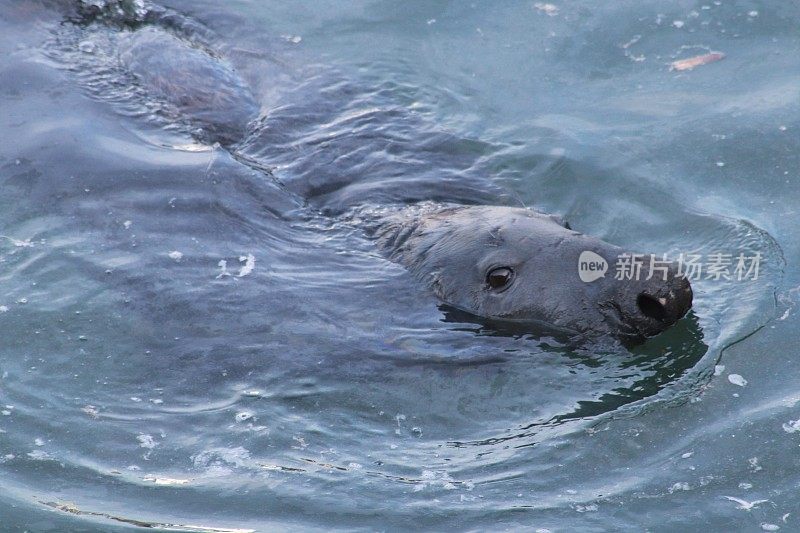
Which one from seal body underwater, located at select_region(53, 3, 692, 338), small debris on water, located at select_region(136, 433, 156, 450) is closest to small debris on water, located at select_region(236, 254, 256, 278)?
seal body underwater, located at select_region(53, 3, 692, 338)

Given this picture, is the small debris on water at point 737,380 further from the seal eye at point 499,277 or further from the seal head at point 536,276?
the seal eye at point 499,277

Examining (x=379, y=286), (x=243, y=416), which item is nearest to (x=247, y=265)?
(x=379, y=286)

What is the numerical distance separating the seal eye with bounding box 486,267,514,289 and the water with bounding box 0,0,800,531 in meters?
0.26

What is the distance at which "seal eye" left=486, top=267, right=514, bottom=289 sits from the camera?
6.17 metres

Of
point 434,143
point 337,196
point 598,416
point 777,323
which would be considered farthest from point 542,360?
point 434,143

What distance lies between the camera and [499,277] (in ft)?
20.3

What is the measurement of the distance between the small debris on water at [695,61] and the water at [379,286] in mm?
108

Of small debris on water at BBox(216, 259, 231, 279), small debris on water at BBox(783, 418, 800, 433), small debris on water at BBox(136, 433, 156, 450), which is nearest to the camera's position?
small debris on water at BBox(136, 433, 156, 450)

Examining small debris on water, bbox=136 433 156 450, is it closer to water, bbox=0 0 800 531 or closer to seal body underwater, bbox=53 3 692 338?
water, bbox=0 0 800 531

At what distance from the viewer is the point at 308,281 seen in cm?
673

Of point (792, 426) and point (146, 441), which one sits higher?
point (792, 426)

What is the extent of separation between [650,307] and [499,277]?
0.83m

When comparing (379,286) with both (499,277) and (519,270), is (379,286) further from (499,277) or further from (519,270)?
(519,270)

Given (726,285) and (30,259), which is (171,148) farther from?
(726,285)
